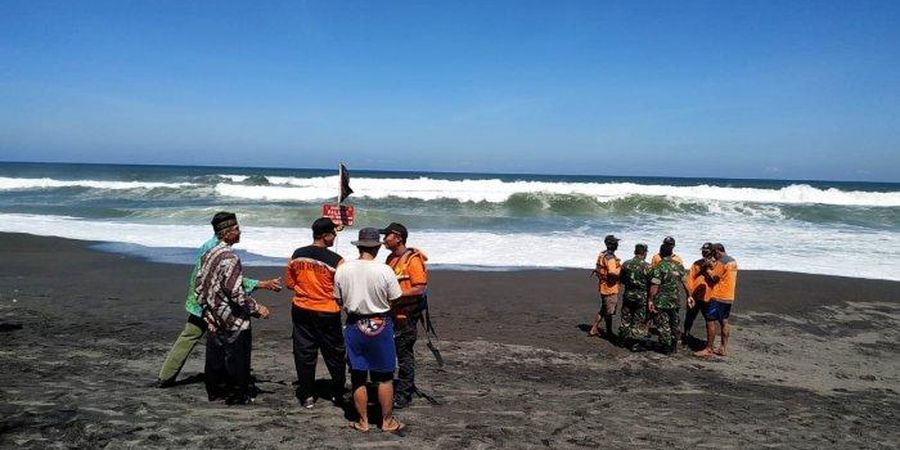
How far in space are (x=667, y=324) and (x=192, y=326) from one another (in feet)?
18.4

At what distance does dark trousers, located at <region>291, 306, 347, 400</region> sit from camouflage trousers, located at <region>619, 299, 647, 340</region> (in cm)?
412

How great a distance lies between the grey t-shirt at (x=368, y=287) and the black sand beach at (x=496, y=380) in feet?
3.48

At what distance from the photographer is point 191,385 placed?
5.23 metres

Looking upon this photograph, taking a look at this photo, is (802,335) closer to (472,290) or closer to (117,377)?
(472,290)

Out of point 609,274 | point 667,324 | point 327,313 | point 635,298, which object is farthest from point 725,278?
point 327,313

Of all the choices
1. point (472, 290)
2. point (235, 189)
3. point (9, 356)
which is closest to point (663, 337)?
point (472, 290)

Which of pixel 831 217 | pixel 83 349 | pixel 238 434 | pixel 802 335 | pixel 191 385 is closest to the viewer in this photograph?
pixel 238 434

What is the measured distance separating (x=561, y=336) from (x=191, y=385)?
4.83 metres

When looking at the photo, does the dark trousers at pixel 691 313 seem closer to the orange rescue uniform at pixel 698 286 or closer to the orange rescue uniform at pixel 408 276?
the orange rescue uniform at pixel 698 286

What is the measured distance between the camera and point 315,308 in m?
4.54

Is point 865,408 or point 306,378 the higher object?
point 306,378

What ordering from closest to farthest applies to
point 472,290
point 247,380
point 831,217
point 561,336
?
point 247,380
point 561,336
point 472,290
point 831,217

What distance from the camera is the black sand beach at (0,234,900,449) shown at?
14.3 feet

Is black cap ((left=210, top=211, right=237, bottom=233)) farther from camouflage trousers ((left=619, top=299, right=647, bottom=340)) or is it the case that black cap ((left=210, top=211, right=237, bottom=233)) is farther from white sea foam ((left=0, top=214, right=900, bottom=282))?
white sea foam ((left=0, top=214, right=900, bottom=282))
